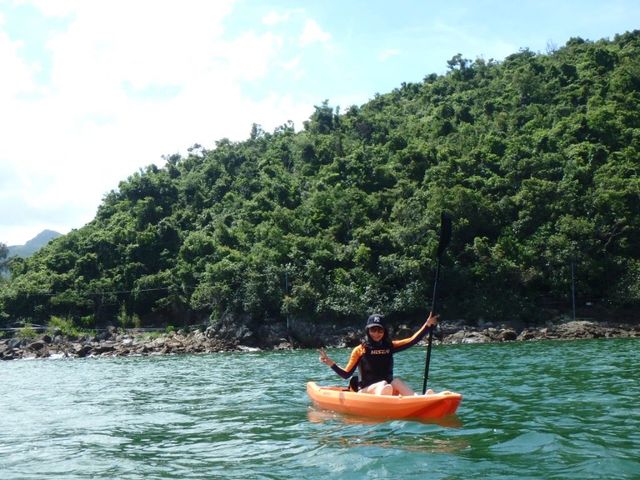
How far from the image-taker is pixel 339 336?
38500mm

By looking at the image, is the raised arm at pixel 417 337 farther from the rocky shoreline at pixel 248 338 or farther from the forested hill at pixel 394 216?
the forested hill at pixel 394 216

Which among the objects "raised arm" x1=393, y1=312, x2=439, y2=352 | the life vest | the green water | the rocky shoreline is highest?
"raised arm" x1=393, y1=312, x2=439, y2=352

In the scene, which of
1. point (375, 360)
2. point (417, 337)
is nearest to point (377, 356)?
point (375, 360)

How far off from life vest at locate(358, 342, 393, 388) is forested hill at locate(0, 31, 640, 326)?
2795 centimetres

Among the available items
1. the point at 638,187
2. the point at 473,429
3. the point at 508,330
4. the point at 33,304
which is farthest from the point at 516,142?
the point at 473,429

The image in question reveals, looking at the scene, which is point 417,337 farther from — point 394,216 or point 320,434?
point 394,216

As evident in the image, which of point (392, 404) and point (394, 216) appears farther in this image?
point (394, 216)

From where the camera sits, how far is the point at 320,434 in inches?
347

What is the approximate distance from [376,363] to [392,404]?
1.12 metres

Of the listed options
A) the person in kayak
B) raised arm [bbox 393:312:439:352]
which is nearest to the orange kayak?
the person in kayak

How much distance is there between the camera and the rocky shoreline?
111 ft

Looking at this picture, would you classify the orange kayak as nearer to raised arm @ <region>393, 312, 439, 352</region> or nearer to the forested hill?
raised arm @ <region>393, 312, 439, 352</region>

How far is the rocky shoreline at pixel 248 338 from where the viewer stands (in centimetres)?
3394

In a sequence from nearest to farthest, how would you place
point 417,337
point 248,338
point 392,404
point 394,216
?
point 392,404 → point 417,337 → point 248,338 → point 394,216
